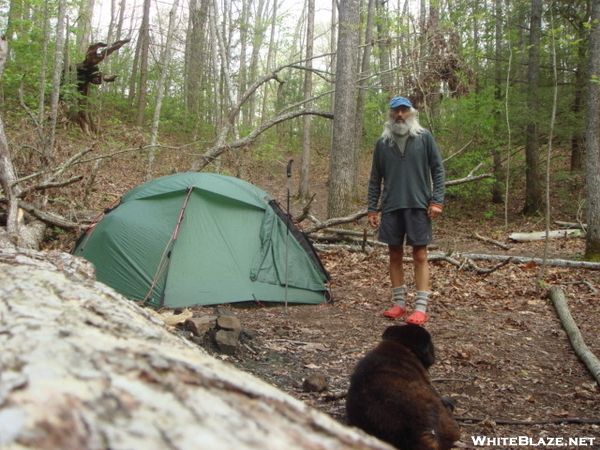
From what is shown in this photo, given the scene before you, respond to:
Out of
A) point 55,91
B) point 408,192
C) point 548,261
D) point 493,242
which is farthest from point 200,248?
→ point 493,242

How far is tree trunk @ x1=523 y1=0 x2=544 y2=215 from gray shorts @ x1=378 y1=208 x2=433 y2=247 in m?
10.4

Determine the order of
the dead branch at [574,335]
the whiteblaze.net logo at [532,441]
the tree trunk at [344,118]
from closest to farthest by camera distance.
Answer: the whiteblaze.net logo at [532,441] < the dead branch at [574,335] < the tree trunk at [344,118]

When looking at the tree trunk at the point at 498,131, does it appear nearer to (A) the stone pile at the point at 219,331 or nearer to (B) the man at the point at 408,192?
(B) the man at the point at 408,192

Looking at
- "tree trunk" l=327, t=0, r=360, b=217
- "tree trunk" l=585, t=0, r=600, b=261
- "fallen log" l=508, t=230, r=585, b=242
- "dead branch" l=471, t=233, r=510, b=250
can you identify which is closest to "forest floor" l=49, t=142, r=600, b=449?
"tree trunk" l=585, t=0, r=600, b=261

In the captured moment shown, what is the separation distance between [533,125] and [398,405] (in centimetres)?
1401

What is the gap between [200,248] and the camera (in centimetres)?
580

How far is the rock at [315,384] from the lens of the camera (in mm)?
3217

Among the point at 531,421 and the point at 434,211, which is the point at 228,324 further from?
A: the point at 531,421

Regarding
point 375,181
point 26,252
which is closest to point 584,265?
point 375,181

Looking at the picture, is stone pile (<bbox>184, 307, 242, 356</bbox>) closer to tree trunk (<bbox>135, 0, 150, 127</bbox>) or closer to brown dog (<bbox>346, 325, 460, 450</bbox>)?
brown dog (<bbox>346, 325, 460, 450</bbox>)

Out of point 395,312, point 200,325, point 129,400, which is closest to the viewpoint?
point 129,400

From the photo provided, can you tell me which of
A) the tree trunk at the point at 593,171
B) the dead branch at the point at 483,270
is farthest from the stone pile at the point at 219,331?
the tree trunk at the point at 593,171

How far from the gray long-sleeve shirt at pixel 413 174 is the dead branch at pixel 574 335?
1.62 meters

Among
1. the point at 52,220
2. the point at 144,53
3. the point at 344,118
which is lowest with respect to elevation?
the point at 52,220
